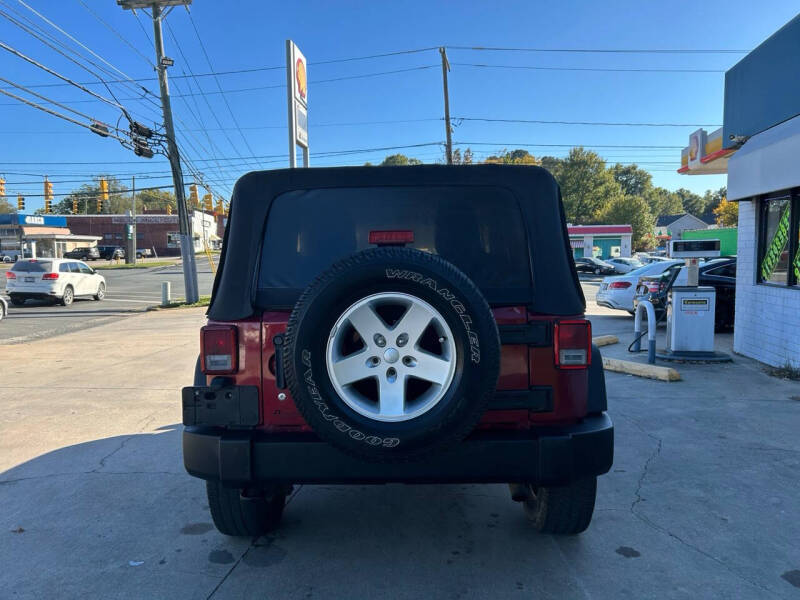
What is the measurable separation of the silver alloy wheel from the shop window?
7080mm

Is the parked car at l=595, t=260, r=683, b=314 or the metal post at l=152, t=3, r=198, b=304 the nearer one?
the parked car at l=595, t=260, r=683, b=314

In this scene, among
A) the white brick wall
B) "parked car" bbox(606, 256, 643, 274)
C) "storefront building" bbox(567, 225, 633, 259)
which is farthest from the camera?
"storefront building" bbox(567, 225, 633, 259)

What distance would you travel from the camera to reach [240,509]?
10.4ft

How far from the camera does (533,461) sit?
265 cm

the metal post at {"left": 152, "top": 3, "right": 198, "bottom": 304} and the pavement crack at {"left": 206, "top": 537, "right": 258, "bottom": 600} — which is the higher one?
the metal post at {"left": 152, "top": 3, "right": 198, "bottom": 304}

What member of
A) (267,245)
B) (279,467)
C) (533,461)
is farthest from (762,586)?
(267,245)

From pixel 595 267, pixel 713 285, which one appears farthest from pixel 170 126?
pixel 595 267

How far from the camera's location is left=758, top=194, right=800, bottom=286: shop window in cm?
759

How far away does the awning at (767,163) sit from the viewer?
7039 millimetres

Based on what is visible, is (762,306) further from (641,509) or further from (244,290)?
(244,290)

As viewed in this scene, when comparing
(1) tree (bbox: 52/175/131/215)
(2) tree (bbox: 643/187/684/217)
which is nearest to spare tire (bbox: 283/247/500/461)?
(1) tree (bbox: 52/175/131/215)

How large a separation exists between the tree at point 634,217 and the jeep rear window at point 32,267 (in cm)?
7070

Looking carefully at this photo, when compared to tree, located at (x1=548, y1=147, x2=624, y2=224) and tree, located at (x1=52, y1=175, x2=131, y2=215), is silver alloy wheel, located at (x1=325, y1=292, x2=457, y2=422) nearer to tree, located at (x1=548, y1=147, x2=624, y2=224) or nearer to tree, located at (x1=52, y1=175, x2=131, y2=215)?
tree, located at (x1=548, y1=147, x2=624, y2=224)

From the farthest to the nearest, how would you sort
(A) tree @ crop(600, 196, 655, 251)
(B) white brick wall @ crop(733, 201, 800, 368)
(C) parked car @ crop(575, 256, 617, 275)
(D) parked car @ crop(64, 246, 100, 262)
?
(A) tree @ crop(600, 196, 655, 251), (D) parked car @ crop(64, 246, 100, 262), (C) parked car @ crop(575, 256, 617, 275), (B) white brick wall @ crop(733, 201, 800, 368)
